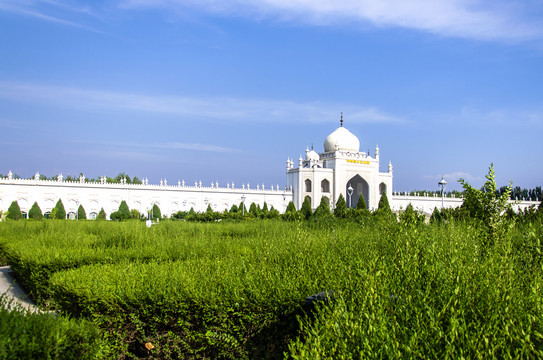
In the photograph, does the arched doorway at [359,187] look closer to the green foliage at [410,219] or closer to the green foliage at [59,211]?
the green foliage at [59,211]

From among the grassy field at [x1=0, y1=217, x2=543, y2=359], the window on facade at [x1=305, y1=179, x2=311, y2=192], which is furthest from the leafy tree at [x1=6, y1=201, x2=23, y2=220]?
the window on facade at [x1=305, y1=179, x2=311, y2=192]

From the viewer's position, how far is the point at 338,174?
42.0 meters

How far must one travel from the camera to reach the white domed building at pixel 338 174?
136 ft

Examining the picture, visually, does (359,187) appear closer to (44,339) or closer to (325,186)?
(325,186)

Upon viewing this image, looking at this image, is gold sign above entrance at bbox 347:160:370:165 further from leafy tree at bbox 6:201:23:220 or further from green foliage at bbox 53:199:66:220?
leafy tree at bbox 6:201:23:220

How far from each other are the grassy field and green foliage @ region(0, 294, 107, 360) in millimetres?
853

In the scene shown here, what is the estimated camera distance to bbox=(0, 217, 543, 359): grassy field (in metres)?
3.15

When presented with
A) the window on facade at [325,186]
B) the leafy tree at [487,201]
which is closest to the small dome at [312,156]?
the window on facade at [325,186]

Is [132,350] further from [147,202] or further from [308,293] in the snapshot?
[147,202]

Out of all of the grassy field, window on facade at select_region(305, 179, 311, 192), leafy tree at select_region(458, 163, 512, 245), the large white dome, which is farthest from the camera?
the large white dome

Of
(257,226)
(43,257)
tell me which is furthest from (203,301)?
(257,226)

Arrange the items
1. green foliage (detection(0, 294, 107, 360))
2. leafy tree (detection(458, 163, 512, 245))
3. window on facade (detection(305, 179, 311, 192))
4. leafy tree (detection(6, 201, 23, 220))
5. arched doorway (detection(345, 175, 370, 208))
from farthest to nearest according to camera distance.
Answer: arched doorway (detection(345, 175, 370, 208))
window on facade (detection(305, 179, 311, 192))
leafy tree (detection(6, 201, 23, 220))
leafy tree (detection(458, 163, 512, 245))
green foliage (detection(0, 294, 107, 360))

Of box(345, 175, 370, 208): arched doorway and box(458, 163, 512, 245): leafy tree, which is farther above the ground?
box(345, 175, 370, 208): arched doorway

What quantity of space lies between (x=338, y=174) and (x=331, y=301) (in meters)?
38.3
